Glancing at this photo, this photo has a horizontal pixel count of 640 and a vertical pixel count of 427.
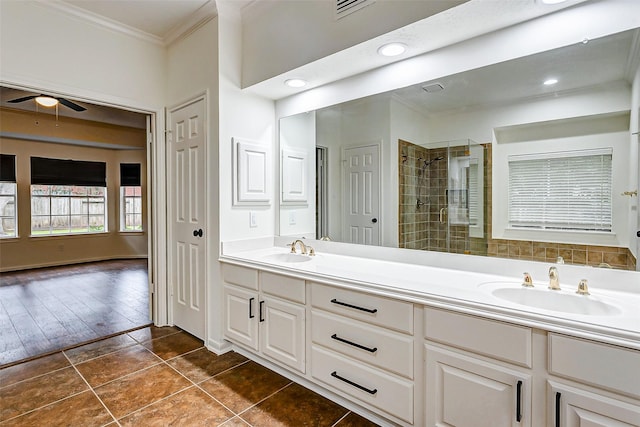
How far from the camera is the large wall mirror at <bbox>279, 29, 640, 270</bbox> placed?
5.17 feet

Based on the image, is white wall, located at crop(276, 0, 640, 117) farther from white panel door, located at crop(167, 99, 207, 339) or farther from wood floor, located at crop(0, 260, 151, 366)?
wood floor, located at crop(0, 260, 151, 366)

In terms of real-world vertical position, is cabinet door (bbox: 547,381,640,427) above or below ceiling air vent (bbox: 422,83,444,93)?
below

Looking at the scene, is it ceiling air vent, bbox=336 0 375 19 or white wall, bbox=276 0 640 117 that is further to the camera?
ceiling air vent, bbox=336 0 375 19

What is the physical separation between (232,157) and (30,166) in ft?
18.5

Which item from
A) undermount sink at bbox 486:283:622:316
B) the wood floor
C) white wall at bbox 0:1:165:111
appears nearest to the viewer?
undermount sink at bbox 486:283:622:316

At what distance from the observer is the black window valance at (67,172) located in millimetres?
6184

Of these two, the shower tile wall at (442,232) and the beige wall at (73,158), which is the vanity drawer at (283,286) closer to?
the shower tile wall at (442,232)

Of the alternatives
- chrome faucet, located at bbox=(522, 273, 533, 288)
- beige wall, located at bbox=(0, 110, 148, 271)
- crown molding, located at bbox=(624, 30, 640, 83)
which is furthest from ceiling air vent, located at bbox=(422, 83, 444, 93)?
beige wall, located at bbox=(0, 110, 148, 271)

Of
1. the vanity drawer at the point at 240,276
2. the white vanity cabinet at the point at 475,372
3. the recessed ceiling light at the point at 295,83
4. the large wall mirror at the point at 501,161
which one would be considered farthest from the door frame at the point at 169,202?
the white vanity cabinet at the point at 475,372

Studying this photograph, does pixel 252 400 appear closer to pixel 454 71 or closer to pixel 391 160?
pixel 391 160

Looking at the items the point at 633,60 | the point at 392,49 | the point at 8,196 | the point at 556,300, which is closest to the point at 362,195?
the point at 392,49

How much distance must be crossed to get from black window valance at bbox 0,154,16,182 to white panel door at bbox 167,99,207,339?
4817 mm

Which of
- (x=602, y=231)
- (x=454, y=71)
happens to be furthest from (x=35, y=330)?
(x=602, y=231)

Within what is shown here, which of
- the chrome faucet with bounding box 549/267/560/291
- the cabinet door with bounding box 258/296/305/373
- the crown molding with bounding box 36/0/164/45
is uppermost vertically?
the crown molding with bounding box 36/0/164/45
